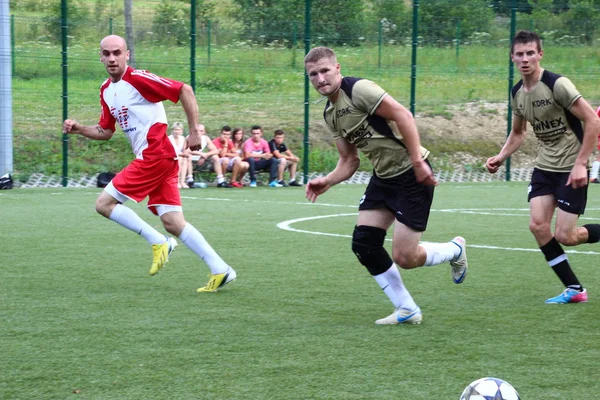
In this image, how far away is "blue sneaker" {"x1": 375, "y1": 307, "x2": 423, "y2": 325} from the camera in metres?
5.58

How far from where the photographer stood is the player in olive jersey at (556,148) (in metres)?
6.00

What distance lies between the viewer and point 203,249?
689 centimetres

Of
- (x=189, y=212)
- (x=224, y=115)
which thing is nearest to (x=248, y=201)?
(x=189, y=212)

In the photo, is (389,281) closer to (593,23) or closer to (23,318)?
(23,318)

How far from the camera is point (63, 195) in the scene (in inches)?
567

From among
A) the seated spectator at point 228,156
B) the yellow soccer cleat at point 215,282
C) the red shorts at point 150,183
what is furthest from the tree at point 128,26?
the yellow soccer cleat at point 215,282

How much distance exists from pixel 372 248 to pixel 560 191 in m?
1.53

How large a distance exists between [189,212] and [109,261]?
4.10 metres

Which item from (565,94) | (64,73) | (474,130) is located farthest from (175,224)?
(474,130)

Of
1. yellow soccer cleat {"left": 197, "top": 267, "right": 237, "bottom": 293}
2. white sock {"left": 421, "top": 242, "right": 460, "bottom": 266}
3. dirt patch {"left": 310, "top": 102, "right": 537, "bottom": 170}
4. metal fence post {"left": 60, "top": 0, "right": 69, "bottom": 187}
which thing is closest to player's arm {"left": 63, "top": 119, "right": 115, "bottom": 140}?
yellow soccer cleat {"left": 197, "top": 267, "right": 237, "bottom": 293}

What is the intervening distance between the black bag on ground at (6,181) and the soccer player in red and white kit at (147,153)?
8.60 m

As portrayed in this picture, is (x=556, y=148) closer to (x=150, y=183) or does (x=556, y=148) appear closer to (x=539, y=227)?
(x=539, y=227)

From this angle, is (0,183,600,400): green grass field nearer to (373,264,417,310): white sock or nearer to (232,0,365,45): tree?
(373,264,417,310): white sock

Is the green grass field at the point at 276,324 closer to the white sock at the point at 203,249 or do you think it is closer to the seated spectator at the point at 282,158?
the white sock at the point at 203,249
